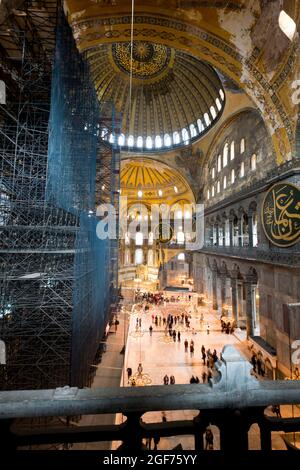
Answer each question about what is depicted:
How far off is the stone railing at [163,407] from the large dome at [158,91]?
59.4 feet

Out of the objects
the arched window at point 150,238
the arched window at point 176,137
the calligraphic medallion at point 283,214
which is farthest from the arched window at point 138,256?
the calligraphic medallion at point 283,214

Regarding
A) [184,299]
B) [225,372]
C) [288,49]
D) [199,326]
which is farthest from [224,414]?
[184,299]

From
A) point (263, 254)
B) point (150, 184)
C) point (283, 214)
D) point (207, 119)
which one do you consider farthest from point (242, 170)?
point (150, 184)

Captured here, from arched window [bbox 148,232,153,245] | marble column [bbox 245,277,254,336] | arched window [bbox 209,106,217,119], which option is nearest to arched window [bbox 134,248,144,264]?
arched window [bbox 148,232,153,245]

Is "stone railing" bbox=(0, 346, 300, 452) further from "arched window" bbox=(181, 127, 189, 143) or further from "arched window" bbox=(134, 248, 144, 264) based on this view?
"arched window" bbox=(134, 248, 144, 264)

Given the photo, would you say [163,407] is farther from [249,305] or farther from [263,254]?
[249,305]

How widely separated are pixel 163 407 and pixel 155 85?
80.9 ft

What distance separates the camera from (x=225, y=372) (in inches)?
78.4

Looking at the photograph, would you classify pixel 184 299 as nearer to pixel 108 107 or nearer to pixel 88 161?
pixel 88 161

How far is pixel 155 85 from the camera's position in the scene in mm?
21969

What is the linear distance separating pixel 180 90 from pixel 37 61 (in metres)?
15.5

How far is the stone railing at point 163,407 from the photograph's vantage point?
1.88 meters

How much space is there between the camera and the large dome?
18.4 meters

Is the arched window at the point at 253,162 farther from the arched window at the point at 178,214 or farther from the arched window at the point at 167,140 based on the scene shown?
the arched window at the point at 178,214
